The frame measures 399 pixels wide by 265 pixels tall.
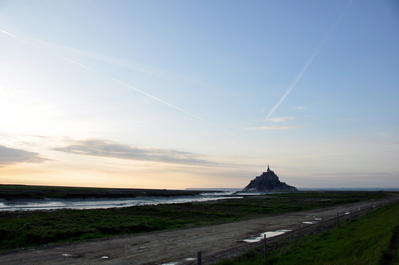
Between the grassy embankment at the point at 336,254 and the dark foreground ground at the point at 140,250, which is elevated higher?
the grassy embankment at the point at 336,254

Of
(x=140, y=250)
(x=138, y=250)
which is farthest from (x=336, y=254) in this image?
(x=138, y=250)

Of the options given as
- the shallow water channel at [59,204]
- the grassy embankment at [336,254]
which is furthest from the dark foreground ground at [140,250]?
the shallow water channel at [59,204]

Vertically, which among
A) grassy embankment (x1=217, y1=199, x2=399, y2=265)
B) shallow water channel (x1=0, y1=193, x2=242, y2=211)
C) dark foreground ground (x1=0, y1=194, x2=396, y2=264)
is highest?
grassy embankment (x1=217, y1=199, x2=399, y2=265)

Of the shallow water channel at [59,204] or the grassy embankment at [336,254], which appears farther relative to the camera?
the shallow water channel at [59,204]

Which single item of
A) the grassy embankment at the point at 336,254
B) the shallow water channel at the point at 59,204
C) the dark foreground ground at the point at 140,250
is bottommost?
the shallow water channel at the point at 59,204

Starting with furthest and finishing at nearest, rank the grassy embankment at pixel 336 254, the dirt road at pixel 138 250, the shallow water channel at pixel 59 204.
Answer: the shallow water channel at pixel 59 204
the dirt road at pixel 138 250
the grassy embankment at pixel 336 254

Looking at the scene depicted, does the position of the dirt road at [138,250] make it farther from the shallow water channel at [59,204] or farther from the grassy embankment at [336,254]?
the shallow water channel at [59,204]

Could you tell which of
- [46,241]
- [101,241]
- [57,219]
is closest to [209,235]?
[101,241]

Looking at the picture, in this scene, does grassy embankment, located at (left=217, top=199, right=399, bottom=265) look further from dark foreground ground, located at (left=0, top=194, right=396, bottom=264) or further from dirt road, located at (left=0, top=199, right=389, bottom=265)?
dirt road, located at (left=0, top=199, right=389, bottom=265)

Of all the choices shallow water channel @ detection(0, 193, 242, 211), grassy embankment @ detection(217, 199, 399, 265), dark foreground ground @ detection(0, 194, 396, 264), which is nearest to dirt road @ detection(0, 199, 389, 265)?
dark foreground ground @ detection(0, 194, 396, 264)

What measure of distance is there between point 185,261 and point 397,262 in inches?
406

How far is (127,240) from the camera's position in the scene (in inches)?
882

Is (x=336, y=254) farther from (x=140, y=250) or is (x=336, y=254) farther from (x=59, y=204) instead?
(x=59, y=204)

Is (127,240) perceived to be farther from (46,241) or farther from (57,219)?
(57,219)
